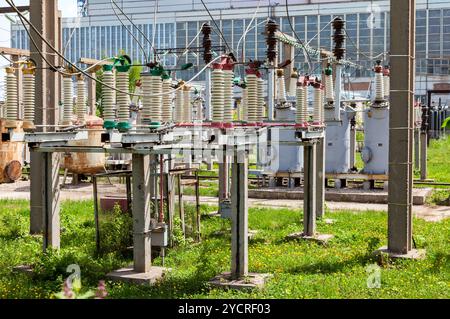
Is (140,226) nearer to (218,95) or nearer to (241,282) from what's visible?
(241,282)

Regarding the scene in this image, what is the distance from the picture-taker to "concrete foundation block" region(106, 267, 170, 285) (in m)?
8.23

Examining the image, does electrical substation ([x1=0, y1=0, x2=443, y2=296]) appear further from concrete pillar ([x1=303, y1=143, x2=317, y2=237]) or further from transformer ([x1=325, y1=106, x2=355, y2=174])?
transformer ([x1=325, y1=106, x2=355, y2=174])

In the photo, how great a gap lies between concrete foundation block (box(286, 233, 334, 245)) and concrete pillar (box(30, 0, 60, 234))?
13.8 feet

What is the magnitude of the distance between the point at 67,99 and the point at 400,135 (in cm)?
477

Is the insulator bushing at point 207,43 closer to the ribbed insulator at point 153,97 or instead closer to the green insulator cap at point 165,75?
the green insulator cap at point 165,75

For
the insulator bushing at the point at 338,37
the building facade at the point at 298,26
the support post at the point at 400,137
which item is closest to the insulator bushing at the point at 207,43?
the insulator bushing at the point at 338,37

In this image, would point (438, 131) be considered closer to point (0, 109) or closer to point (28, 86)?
point (0, 109)

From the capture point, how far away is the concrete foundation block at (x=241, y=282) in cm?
776

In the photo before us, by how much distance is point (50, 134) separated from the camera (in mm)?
8992

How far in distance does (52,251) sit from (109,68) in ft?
8.16

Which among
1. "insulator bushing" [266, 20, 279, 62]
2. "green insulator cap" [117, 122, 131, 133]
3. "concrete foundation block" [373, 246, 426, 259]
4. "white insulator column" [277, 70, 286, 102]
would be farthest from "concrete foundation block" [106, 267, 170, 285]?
"white insulator column" [277, 70, 286, 102]

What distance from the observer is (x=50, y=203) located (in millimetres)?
9180
